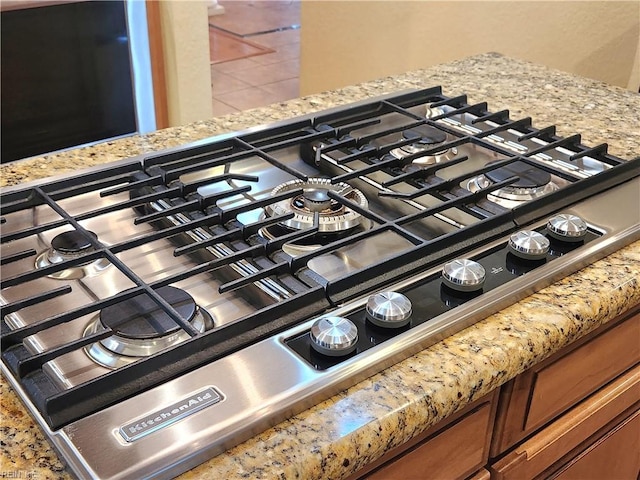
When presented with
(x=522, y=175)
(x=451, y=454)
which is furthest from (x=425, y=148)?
(x=451, y=454)

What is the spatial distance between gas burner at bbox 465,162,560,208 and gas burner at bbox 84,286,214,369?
0.47 metres

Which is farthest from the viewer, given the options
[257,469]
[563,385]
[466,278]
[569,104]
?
[569,104]

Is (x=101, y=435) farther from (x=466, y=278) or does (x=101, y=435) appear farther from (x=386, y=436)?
(x=466, y=278)

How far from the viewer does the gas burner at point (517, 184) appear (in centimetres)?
102

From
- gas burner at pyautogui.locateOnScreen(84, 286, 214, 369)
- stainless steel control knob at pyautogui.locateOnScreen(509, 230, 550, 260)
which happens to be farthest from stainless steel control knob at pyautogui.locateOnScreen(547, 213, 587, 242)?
gas burner at pyautogui.locateOnScreen(84, 286, 214, 369)

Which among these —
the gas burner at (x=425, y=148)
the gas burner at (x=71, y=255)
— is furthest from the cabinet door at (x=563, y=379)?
the gas burner at (x=71, y=255)

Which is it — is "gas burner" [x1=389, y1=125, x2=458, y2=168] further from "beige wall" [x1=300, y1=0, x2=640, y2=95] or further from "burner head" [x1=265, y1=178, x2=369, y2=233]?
"beige wall" [x1=300, y1=0, x2=640, y2=95]

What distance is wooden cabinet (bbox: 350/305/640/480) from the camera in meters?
0.79

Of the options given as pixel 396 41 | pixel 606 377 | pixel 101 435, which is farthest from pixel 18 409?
pixel 396 41

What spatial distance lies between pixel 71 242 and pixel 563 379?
0.62m

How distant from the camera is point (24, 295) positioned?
2.65 ft

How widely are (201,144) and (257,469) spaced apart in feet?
2.06

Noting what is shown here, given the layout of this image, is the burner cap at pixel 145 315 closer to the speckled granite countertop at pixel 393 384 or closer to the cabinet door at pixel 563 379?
the speckled granite countertop at pixel 393 384

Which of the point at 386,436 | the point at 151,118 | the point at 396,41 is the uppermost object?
the point at 386,436
